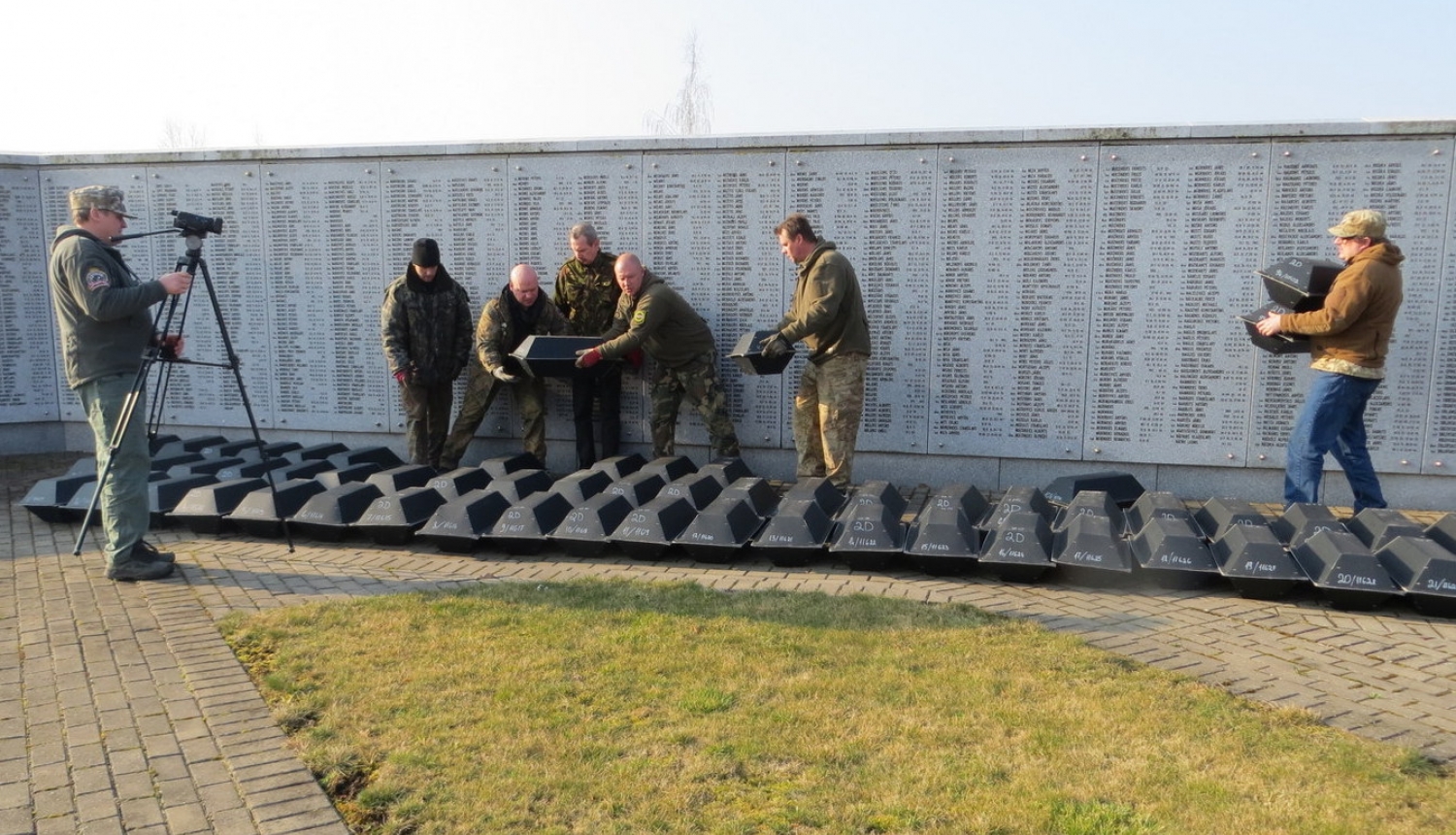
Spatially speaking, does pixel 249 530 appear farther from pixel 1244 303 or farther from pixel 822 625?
pixel 1244 303

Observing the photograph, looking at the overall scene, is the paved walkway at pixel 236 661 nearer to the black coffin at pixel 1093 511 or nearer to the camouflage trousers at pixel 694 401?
the black coffin at pixel 1093 511

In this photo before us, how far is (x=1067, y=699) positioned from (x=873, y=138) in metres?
5.87

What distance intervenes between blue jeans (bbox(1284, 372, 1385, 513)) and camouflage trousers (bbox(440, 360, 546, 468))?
5945mm

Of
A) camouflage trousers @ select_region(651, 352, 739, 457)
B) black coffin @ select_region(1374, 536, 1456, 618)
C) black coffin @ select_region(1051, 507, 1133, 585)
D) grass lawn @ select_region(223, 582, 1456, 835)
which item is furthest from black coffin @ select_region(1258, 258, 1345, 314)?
camouflage trousers @ select_region(651, 352, 739, 457)

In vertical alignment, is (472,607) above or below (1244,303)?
below

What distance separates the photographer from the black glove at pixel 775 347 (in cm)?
777

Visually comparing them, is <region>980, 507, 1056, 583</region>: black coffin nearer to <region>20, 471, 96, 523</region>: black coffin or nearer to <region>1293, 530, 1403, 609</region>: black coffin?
<region>1293, 530, 1403, 609</region>: black coffin

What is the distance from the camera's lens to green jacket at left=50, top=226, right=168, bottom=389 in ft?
18.2

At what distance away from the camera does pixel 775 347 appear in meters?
7.79

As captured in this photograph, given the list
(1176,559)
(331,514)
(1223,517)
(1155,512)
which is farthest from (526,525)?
(1223,517)

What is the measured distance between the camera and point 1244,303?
26.8ft

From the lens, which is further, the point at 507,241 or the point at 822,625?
the point at 507,241

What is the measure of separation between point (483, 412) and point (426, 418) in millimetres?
507

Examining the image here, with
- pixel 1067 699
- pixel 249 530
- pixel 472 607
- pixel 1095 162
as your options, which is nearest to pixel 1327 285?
pixel 1095 162
